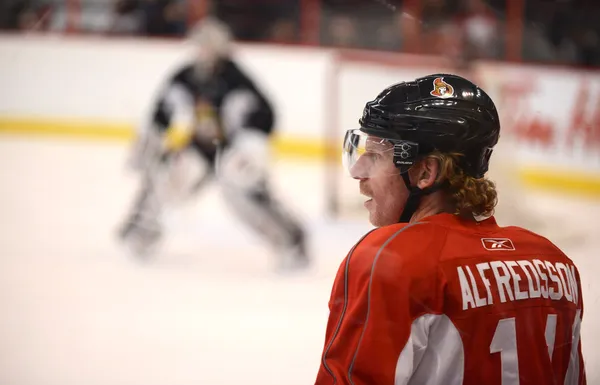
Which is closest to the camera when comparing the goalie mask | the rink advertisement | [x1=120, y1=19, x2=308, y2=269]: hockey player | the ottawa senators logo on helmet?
the ottawa senators logo on helmet

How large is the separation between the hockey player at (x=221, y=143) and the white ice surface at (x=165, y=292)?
29 cm

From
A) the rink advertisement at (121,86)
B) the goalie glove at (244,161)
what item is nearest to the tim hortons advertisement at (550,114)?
the goalie glove at (244,161)

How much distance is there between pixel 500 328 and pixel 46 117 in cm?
763

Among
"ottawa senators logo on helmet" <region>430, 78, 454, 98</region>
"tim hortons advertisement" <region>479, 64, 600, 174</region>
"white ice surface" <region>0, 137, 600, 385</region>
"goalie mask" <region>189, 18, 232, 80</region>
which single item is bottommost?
"white ice surface" <region>0, 137, 600, 385</region>

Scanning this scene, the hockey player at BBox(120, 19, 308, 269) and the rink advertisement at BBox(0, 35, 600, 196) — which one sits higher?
the rink advertisement at BBox(0, 35, 600, 196)

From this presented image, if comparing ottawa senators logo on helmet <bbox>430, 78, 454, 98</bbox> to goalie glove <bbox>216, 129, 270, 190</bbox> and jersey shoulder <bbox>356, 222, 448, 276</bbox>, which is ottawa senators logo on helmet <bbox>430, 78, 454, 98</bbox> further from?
goalie glove <bbox>216, 129, 270, 190</bbox>

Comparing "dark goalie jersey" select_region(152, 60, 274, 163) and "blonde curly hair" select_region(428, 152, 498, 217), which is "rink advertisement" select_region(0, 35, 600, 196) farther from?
"blonde curly hair" select_region(428, 152, 498, 217)

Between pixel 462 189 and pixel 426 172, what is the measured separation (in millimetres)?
56

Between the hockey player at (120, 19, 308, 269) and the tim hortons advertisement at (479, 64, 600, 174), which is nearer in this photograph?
the tim hortons advertisement at (479, 64, 600, 174)

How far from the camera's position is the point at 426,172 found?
109 cm

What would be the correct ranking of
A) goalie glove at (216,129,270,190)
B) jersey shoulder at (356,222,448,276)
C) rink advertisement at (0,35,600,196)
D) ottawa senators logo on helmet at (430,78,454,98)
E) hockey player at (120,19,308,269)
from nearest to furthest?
jersey shoulder at (356,222,448,276), ottawa senators logo on helmet at (430,78,454,98), goalie glove at (216,129,270,190), hockey player at (120,19,308,269), rink advertisement at (0,35,600,196)

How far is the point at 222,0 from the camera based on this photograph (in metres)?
7.91

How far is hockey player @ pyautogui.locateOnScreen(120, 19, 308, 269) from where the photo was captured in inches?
167

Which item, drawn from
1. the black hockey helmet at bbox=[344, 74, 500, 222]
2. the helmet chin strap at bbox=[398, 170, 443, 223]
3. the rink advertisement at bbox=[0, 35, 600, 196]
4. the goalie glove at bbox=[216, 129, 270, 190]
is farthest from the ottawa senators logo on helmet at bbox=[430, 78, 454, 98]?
the rink advertisement at bbox=[0, 35, 600, 196]
